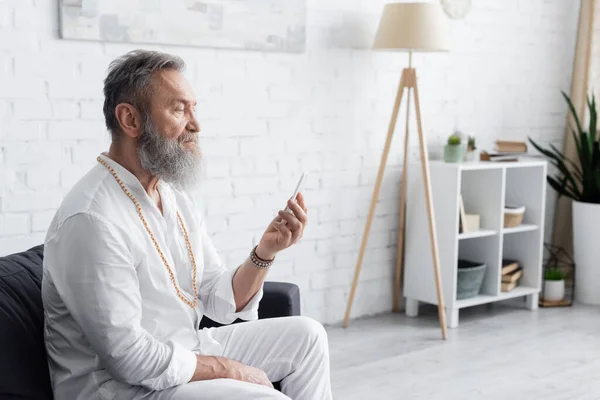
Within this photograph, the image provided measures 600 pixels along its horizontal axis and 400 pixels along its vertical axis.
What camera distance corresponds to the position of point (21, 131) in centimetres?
314

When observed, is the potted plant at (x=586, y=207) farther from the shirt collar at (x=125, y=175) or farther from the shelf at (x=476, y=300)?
the shirt collar at (x=125, y=175)

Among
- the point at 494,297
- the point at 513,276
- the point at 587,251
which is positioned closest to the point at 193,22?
the point at 494,297

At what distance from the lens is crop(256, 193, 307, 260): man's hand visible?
224 centimetres

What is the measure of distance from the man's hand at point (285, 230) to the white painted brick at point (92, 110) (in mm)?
1285

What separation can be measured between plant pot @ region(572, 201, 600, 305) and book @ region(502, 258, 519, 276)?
1.36ft

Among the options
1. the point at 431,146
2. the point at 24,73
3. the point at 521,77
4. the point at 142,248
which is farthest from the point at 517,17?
the point at 142,248

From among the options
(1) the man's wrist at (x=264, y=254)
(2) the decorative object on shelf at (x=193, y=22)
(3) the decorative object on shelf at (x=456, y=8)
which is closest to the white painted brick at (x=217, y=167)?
(2) the decorative object on shelf at (x=193, y=22)

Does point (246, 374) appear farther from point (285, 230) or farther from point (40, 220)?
point (40, 220)

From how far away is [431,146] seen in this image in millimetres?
4668

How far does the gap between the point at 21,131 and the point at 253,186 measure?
3.75 ft

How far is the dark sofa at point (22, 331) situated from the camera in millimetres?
2016

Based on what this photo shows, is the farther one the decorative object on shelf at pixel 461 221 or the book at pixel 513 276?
the book at pixel 513 276

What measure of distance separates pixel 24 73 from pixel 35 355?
4.45ft

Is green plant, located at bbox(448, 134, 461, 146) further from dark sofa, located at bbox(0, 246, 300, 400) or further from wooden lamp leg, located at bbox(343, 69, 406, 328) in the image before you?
dark sofa, located at bbox(0, 246, 300, 400)
